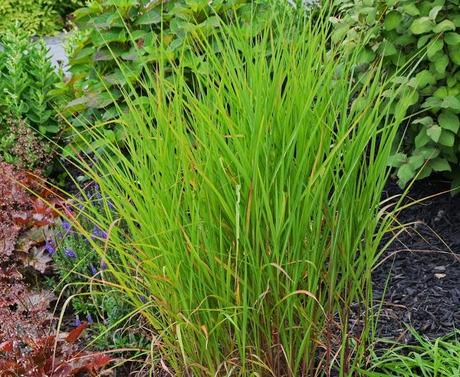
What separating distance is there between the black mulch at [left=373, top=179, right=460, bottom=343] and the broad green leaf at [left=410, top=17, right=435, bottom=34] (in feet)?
2.47

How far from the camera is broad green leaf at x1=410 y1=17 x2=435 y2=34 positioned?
3508 millimetres

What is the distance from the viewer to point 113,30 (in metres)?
4.51

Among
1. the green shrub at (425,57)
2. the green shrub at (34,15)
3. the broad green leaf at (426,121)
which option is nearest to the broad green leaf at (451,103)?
the green shrub at (425,57)

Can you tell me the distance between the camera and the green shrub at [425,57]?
3.55m

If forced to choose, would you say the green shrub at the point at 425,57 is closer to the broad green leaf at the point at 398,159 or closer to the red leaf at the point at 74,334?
the broad green leaf at the point at 398,159

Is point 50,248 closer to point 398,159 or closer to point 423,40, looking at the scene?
Answer: point 398,159

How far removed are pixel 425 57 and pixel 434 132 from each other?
1.37 feet

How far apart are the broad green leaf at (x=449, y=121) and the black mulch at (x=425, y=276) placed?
1.23 ft

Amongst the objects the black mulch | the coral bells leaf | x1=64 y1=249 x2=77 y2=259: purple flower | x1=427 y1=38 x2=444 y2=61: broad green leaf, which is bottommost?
the black mulch

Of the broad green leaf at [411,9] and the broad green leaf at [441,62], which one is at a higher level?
the broad green leaf at [411,9]

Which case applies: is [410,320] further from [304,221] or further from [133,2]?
[133,2]

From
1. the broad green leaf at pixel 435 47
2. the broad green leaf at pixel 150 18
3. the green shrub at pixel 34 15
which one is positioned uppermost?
the broad green leaf at pixel 150 18

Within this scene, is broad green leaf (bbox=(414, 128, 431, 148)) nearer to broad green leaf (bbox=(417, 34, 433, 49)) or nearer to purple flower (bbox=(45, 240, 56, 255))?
broad green leaf (bbox=(417, 34, 433, 49))

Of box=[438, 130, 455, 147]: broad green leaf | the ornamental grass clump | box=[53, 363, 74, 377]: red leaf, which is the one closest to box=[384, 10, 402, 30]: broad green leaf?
box=[438, 130, 455, 147]: broad green leaf
